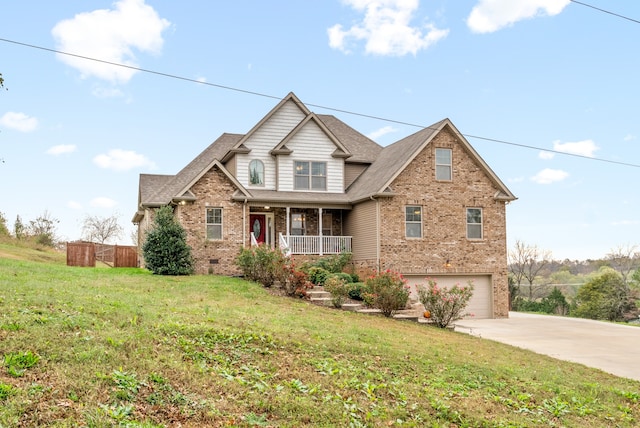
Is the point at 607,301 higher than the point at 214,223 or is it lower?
lower

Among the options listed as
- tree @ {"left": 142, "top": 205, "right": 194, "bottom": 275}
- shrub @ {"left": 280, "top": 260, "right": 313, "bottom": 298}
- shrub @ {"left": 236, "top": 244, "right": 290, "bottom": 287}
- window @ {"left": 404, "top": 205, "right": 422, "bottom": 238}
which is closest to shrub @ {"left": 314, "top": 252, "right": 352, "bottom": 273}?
window @ {"left": 404, "top": 205, "right": 422, "bottom": 238}

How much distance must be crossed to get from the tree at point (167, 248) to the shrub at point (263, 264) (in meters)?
2.22

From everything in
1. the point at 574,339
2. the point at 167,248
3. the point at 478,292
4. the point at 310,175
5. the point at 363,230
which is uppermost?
the point at 310,175

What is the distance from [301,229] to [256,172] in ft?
11.2

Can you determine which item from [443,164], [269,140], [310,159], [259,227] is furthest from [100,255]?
[443,164]

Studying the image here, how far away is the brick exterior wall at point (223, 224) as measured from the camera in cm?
2420

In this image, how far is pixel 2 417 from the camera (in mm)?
5840

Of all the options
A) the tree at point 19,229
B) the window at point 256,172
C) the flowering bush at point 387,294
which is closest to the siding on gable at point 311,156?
the window at point 256,172

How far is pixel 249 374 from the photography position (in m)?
8.43

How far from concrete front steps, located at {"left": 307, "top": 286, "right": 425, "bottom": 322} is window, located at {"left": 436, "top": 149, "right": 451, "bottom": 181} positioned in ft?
24.5

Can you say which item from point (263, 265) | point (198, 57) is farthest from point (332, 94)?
point (263, 265)

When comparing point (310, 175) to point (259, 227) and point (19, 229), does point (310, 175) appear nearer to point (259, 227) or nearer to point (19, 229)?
point (259, 227)

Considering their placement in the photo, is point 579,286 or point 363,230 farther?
point 579,286

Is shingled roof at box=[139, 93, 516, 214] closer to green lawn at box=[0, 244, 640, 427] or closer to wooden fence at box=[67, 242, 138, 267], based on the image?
wooden fence at box=[67, 242, 138, 267]
